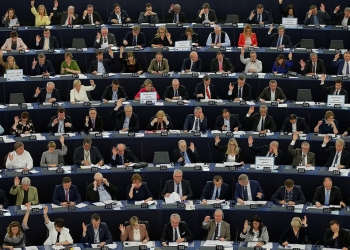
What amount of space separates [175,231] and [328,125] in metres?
4.80

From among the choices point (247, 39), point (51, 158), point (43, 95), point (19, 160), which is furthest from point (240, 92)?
point (19, 160)

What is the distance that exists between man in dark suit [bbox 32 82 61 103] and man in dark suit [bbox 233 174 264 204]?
5064 mm

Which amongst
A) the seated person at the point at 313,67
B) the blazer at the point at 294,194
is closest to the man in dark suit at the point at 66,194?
the blazer at the point at 294,194

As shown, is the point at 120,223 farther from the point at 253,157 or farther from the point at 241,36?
the point at 241,36

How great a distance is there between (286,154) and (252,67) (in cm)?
290

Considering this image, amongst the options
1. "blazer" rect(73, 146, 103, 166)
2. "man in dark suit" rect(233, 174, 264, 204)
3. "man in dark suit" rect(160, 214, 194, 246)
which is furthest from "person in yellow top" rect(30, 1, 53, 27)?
"man in dark suit" rect(160, 214, 194, 246)

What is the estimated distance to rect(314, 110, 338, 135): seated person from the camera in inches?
851

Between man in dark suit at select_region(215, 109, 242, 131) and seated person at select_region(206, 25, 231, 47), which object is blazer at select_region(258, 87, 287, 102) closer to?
man in dark suit at select_region(215, 109, 242, 131)

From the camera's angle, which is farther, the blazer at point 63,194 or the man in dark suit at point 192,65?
the man in dark suit at point 192,65

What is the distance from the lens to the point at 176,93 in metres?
23.0

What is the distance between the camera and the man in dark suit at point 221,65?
23.9m

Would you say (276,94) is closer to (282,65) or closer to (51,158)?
(282,65)

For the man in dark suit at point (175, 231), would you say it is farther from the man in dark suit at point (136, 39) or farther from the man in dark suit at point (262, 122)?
the man in dark suit at point (136, 39)

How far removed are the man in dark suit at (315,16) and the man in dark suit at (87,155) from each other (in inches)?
302
